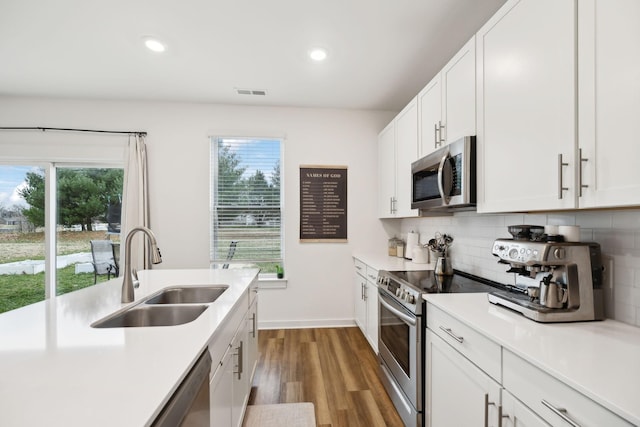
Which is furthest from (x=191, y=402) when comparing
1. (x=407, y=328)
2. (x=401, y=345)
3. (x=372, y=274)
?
(x=372, y=274)

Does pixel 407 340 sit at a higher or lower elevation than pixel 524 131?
lower

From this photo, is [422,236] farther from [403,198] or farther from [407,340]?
[407,340]

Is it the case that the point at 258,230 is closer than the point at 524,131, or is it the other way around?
the point at 524,131

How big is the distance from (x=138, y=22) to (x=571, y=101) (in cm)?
262

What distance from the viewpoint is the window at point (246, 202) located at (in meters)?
3.61

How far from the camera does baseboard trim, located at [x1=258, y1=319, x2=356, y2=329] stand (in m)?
3.58

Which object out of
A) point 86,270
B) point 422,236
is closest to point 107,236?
point 86,270

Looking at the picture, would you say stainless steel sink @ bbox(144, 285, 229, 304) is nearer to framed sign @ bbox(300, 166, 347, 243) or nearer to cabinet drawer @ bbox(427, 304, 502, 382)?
cabinet drawer @ bbox(427, 304, 502, 382)

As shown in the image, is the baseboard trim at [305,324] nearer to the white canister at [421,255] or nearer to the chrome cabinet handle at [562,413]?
the white canister at [421,255]

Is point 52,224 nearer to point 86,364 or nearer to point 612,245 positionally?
point 86,364

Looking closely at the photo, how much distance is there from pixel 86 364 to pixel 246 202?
9.36ft

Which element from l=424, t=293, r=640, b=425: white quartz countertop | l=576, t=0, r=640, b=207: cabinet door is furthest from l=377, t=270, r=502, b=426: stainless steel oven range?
l=576, t=0, r=640, b=207: cabinet door

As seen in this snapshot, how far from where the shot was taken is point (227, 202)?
142 inches

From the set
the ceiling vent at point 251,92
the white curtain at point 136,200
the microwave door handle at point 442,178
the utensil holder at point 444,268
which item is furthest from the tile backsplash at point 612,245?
the white curtain at point 136,200
